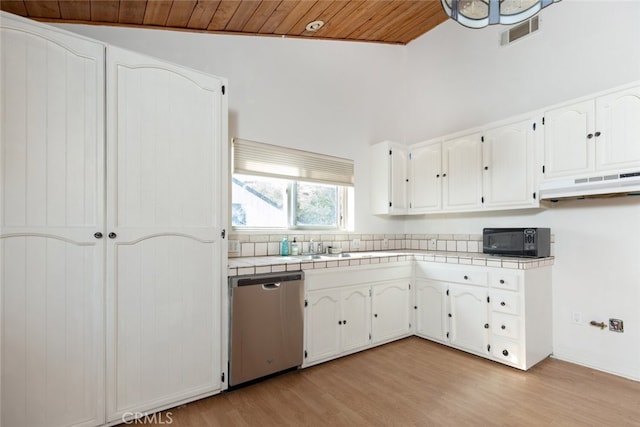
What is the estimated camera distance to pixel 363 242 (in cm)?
389

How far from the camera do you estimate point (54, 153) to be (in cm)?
171

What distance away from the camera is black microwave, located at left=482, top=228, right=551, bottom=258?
276 centimetres

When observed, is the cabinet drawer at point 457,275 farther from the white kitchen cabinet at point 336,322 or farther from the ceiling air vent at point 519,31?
the ceiling air vent at point 519,31

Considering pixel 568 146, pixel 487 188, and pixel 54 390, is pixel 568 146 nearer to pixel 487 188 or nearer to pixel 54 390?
pixel 487 188

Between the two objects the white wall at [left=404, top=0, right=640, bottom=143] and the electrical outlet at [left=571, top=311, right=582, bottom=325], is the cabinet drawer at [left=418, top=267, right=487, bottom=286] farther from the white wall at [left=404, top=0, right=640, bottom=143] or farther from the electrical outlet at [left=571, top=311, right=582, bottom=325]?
the white wall at [left=404, top=0, right=640, bottom=143]

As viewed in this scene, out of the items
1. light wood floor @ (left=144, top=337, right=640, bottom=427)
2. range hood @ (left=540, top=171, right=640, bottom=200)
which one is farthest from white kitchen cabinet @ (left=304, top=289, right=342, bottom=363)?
range hood @ (left=540, top=171, right=640, bottom=200)

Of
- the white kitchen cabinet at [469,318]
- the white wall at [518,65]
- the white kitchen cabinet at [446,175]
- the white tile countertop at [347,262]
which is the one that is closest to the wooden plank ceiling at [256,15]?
the white wall at [518,65]

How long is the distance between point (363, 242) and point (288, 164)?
1357 mm

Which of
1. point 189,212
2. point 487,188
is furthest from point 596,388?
point 189,212

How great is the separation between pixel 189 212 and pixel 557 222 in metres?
3.15

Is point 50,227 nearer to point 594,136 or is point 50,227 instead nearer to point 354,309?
point 354,309

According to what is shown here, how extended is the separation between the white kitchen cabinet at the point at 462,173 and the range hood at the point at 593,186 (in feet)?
→ 2.05

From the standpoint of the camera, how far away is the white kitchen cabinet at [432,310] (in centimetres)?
315

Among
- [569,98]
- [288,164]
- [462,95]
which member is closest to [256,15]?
[288,164]
